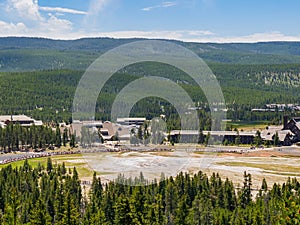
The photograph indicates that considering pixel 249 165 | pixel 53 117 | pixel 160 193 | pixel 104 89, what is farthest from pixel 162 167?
pixel 104 89

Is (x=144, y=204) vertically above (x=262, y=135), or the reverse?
(x=262, y=135)

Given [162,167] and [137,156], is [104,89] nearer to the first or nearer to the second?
[137,156]

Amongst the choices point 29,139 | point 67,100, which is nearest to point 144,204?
point 29,139

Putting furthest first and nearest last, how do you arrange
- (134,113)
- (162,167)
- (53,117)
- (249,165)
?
(134,113)
(53,117)
(249,165)
(162,167)

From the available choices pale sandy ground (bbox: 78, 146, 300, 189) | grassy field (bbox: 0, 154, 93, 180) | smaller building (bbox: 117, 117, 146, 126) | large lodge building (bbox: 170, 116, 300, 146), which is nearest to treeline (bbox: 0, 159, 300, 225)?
pale sandy ground (bbox: 78, 146, 300, 189)

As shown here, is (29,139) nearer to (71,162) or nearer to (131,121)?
(71,162)

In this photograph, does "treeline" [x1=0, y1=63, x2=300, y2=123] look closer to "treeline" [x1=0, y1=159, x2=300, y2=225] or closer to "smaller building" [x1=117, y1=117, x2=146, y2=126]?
"smaller building" [x1=117, y1=117, x2=146, y2=126]

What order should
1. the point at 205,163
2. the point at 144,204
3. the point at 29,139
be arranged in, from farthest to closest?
the point at 29,139 → the point at 205,163 → the point at 144,204
